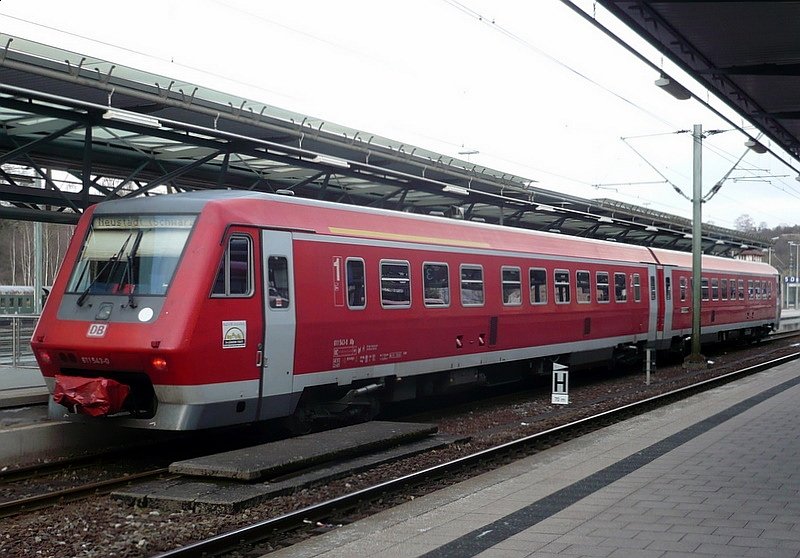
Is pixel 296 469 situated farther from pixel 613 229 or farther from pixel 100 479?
pixel 613 229

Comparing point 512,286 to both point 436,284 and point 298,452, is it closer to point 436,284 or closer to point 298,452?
point 436,284

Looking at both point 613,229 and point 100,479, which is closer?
point 100,479

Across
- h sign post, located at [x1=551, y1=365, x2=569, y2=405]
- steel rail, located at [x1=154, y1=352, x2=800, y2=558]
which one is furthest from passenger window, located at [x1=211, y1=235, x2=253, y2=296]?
h sign post, located at [x1=551, y1=365, x2=569, y2=405]

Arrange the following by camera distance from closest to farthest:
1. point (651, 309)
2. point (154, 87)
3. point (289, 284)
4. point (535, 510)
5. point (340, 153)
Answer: point (535, 510), point (289, 284), point (154, 87), point (340, 153), point (651, 309)

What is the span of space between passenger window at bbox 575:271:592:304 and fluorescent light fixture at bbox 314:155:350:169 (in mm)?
7328

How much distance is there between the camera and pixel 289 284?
1204 centimetres

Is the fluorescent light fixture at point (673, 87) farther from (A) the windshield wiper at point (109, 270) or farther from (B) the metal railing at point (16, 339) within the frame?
(B) the metal railing at point (16, 339)

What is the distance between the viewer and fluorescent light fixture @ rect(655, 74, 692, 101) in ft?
42.8

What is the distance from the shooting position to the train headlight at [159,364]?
1051 centimetres

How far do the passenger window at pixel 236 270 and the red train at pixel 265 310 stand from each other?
0.7 inches

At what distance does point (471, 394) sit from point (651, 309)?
7740 millimetres

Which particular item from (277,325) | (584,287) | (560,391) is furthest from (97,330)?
(584,287)

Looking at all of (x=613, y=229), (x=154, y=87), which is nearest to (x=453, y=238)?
(x=154, y=87)

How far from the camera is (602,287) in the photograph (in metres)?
22.1
